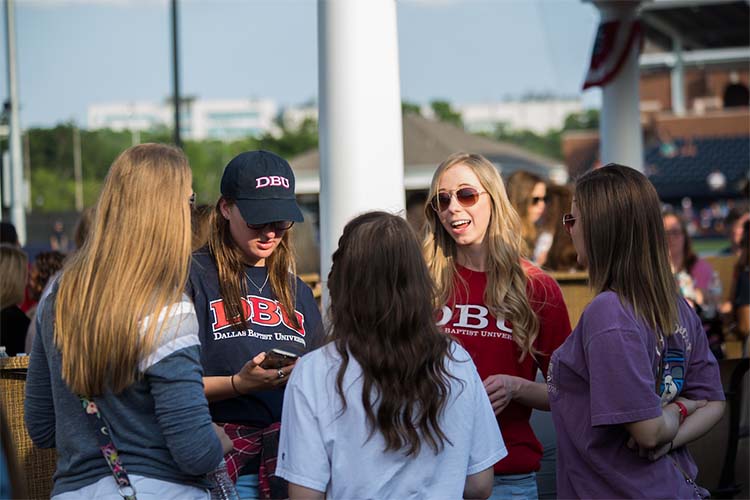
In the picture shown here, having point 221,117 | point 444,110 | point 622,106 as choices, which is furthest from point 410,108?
point 622,106

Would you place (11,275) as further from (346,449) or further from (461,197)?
(346,449)

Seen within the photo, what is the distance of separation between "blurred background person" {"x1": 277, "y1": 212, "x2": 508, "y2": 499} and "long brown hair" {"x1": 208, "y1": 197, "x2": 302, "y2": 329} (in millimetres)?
554

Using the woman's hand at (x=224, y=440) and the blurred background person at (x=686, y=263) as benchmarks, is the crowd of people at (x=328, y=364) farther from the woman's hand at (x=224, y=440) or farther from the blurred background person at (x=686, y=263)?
the blurred background person at (x=686, y=263)

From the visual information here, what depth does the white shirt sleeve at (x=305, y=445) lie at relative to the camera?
7.81 ft

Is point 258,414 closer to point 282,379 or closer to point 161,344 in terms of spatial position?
point 282,379

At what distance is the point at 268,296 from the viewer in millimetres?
3078

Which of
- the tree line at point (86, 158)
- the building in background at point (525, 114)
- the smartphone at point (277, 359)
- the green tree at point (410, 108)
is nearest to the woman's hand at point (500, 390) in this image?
the smartphone at point (277, 359)

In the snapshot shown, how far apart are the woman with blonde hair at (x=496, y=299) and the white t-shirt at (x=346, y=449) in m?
0.69

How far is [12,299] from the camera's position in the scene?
228 inches

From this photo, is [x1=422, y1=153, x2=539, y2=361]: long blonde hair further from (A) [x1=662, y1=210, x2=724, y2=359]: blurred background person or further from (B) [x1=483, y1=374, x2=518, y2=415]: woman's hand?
(A) [x1=662, y1=210, x2=724, y2=359]: blurred background person

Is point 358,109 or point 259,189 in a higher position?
point 358,109

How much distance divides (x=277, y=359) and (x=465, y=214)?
1127 mm

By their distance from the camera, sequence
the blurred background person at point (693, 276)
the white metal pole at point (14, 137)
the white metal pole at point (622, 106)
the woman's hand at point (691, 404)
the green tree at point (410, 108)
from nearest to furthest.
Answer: the woman's hand at point (691, 404)
the blurred background person at point (693, 276)
the white metal pole at point (622, 106)
the white metal pole at point (14, 137)
the green tree at point (410, 108)

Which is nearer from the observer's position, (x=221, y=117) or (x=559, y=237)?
(x=559, y=237)
